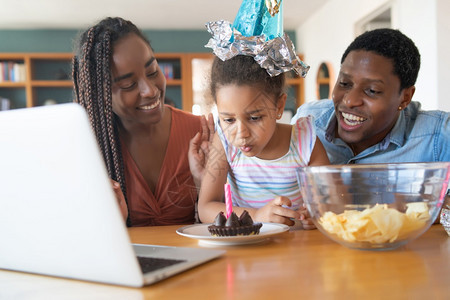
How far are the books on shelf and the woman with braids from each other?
470cm

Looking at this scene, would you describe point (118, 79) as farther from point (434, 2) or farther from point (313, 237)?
point (434, 2)

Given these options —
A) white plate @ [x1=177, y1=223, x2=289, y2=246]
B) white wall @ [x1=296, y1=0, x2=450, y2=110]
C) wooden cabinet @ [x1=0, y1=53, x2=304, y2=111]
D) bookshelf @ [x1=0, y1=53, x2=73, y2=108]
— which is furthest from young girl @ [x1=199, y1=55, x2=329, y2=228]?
bookshelf @ [x1=0, y1=53, x2=73, y2=108]

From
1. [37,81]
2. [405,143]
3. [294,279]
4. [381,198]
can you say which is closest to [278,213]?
[381,198]

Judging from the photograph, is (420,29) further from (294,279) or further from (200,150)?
(294,279)

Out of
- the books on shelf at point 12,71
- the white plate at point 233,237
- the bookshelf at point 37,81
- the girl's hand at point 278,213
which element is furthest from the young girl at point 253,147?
the books on shelf at point 12,71

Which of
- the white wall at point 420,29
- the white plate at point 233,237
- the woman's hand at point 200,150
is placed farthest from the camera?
the white wall at point 420,29

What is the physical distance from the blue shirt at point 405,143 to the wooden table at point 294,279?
0.74 metres

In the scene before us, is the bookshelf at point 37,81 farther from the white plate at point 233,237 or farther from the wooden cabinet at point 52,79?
the white plate at point 233,237

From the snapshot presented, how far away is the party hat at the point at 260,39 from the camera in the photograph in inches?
49.0

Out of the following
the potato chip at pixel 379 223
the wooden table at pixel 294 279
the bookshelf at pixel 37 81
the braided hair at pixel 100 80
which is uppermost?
the bookshelf at pixel 37 81

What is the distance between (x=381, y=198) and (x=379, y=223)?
0.06 metres

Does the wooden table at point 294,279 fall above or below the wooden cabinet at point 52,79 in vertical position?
below

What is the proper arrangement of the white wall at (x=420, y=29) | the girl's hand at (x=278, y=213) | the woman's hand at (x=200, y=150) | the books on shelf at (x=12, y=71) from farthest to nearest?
the books on shelf at (x=12, y=71)
the white wall at (x=420, y=29)
the woman's hand at (x=200, y=150)
the girl's hand at (x=278, y=213)

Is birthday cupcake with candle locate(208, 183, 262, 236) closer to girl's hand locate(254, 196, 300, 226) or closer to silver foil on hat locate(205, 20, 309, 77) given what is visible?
girl's hand locate(254, 196, 300, 226)
